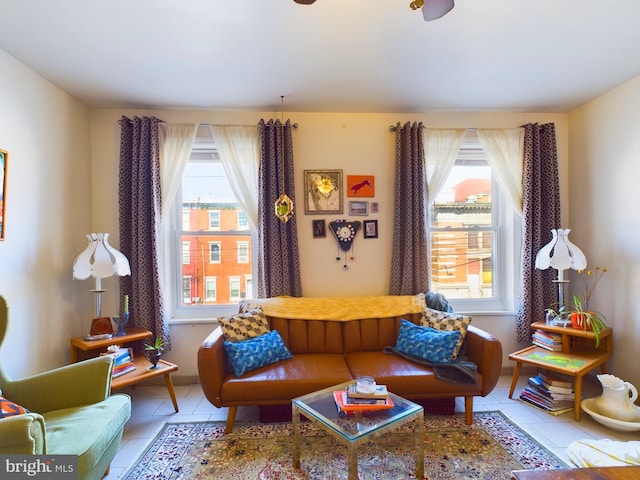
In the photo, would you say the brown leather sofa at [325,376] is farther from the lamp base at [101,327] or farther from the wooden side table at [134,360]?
the lamp base at [101,327]

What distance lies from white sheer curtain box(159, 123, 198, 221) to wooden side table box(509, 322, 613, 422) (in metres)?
3.27

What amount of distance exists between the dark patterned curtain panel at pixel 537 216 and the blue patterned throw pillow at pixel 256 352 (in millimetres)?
2287

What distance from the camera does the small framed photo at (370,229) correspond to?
121 inches

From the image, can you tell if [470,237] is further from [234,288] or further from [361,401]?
[234,288]

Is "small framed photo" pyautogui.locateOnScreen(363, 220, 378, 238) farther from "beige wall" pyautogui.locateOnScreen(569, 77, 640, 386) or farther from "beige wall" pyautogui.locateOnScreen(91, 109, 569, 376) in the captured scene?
"beige wall" pyautogui.locateOnScreen(569, 77, 640, 386)

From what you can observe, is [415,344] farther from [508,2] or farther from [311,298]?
[508,2]

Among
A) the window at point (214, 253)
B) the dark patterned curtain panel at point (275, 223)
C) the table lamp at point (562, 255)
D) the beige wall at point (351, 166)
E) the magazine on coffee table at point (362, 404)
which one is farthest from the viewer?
the window at point (214, 253)

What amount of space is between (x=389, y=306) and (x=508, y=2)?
2.19 meters

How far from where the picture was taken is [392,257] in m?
3.05

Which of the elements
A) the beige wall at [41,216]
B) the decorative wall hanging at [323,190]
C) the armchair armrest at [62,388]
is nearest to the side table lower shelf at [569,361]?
the decorative wall hanging at [323,190]

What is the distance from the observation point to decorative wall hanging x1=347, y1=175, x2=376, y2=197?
3.07 meters

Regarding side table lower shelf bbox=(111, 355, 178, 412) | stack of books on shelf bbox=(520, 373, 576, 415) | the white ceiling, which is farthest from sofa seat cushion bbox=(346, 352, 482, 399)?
the white ceiling

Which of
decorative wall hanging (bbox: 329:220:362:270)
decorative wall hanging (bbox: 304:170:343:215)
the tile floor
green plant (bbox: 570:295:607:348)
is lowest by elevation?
the tile floor

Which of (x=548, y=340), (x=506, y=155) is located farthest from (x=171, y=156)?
(x=548, y=340)
